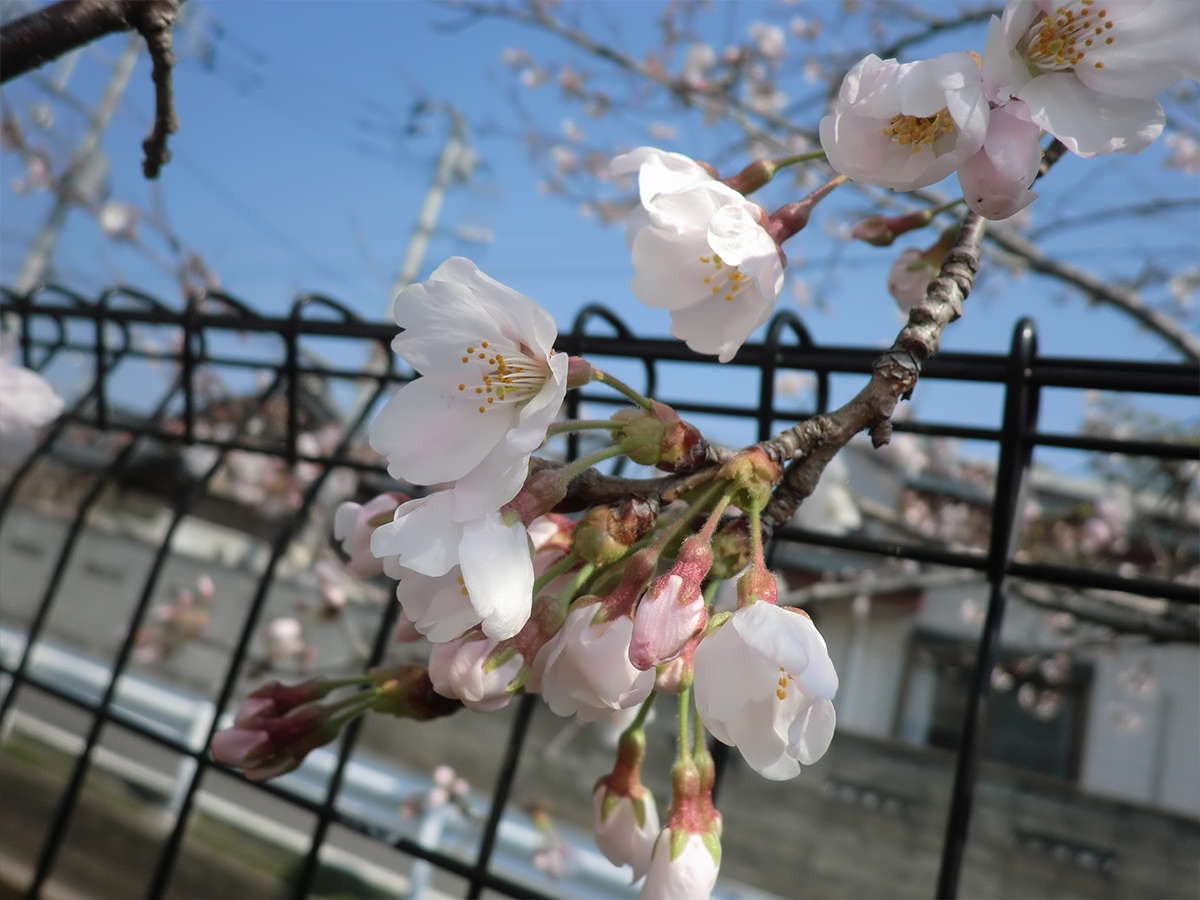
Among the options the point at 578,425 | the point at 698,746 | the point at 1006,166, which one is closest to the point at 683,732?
the point at 698,746

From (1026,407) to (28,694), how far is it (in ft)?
17.7

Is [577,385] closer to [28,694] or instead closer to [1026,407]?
[1026,407]

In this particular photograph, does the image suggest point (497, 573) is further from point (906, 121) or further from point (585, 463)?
point (906, 121)

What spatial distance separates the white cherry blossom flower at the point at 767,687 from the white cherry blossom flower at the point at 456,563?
2.6 inches

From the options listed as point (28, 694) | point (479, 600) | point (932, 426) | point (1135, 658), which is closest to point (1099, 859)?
point (1135, 658)

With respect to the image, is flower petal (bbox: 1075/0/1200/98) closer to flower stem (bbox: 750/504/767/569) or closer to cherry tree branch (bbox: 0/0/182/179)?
flower stem (bbox: 750/504/767/569)

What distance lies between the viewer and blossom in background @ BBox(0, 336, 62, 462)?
2.03 ft

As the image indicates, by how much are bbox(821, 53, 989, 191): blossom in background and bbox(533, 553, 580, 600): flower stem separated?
20 cm

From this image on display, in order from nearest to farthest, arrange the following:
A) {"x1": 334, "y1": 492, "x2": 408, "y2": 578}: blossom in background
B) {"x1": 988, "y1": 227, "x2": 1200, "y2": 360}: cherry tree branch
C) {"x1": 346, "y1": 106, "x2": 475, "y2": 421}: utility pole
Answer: {"x1": 334, "y1": 492, "x2": 408, "y2": 578}: blossom in background, {"x1": 988, "y1": 227, "x2": 1200, "y2": 360}: cherry tree branch, {"x1": 346, "y1": 106, "x2": 475, "y2": 421}: utility pole

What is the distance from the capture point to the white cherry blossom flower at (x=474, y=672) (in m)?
0.26

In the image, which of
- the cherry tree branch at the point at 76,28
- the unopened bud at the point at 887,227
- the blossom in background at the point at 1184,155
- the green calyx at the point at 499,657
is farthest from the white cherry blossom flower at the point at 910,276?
the blossom in background at the point at 1184,155

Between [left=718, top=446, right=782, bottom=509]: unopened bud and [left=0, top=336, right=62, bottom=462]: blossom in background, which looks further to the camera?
[left=0, top=336, right=62, bottom=462]: blossom in background

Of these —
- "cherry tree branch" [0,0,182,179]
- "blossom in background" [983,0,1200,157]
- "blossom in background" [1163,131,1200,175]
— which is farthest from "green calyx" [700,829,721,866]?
"blossom in background" [1163,131,1200,175]

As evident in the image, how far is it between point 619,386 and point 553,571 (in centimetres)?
8
